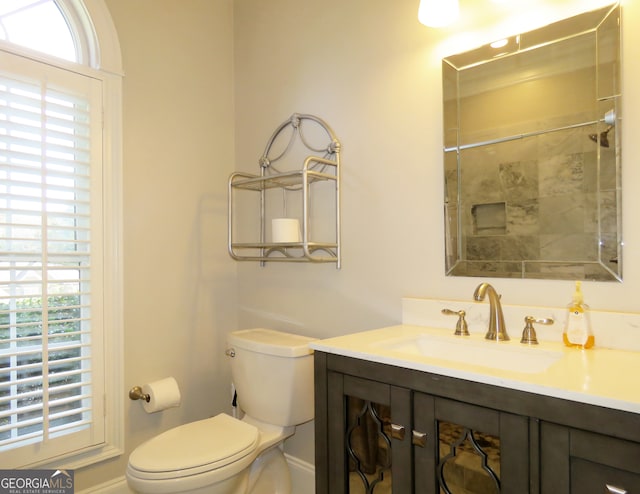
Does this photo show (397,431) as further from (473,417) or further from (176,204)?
(176,204)

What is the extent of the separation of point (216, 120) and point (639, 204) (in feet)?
6.19

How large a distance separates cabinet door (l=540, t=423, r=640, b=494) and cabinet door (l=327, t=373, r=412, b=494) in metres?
0.33

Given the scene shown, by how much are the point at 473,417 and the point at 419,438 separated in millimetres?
158

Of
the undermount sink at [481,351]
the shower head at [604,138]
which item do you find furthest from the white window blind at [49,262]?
the shower head at [604,138]

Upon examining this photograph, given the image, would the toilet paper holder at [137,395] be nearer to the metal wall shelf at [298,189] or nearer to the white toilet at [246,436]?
the white toilet at [246,436]

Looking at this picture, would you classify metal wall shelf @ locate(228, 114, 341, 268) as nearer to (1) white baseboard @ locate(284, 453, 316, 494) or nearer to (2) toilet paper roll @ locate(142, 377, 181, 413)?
(2) toilet paper roll @ locate(142, 377, 181, 413)

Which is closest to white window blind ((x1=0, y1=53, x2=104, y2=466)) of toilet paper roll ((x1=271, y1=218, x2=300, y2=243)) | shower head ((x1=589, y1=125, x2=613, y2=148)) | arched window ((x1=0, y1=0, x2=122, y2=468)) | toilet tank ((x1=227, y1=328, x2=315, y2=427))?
arched window ((x1=0, y1=0, x2=122, y2=468))

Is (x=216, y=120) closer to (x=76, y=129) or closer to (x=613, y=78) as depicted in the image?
(x=76, y=129)

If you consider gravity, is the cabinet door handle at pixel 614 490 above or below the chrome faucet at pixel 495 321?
below

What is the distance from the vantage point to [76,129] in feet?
5.88

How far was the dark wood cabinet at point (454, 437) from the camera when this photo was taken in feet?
2.70

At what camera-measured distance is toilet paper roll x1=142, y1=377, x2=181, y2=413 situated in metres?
1.92

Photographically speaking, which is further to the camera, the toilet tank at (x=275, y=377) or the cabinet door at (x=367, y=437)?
the toilet tank at (x=275, y=377)

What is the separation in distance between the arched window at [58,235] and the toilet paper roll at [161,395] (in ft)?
0.40
